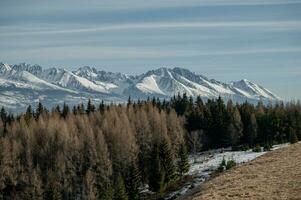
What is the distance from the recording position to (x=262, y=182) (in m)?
37.7

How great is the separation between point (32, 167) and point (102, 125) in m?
21.6

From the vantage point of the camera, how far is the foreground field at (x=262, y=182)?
3422 centimetres

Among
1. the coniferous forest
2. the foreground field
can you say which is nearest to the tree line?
the coniferous forest

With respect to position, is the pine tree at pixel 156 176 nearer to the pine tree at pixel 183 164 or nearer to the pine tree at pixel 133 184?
the pine tree at pixel 133 184

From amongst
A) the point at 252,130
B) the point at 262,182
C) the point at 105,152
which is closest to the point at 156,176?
the point at 105,152

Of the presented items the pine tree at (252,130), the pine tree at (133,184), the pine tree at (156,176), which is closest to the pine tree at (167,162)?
the pine tree at (156,176)

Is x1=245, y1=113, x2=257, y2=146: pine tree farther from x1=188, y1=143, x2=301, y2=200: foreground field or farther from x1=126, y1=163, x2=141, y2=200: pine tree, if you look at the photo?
x1=188, y1=143, x2=301, y2=200: foreground field

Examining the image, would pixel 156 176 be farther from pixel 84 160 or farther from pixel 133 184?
pixel 84 160

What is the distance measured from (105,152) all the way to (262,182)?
7780 cm

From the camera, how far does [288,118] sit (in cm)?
15250

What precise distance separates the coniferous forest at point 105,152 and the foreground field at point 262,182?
160 ft

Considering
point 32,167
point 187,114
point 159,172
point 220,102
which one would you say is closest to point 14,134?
point 32,167

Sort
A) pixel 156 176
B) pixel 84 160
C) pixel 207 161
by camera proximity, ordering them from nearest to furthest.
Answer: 1. pixel 156 176
2. pixel 84 160
3. pixel 207 161

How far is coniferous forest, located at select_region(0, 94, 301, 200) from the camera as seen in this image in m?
106
